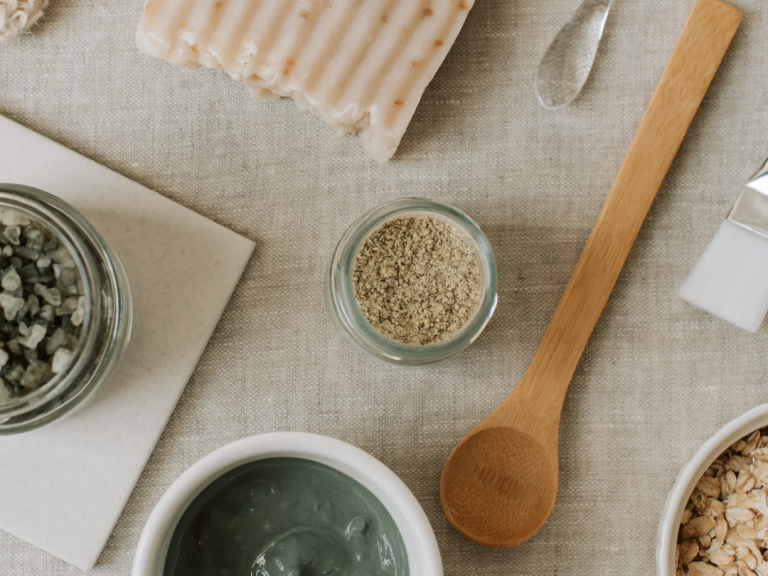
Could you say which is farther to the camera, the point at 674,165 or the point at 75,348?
the point at 674,165

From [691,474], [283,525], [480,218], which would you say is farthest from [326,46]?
[691,474]

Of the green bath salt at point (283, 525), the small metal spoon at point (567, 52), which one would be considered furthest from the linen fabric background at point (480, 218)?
the green bath salt at point (283, 525)

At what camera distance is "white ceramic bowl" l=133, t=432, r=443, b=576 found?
0.63 m

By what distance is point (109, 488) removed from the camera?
0.79 m

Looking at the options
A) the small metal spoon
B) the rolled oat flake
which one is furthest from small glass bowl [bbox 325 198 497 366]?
the small metal spoon

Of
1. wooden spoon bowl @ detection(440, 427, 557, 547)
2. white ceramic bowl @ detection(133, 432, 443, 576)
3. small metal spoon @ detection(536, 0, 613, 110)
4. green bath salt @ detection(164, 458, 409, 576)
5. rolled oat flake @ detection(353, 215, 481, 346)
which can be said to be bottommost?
wooden spoon bowl @ detection(440, 427, 557, 547)

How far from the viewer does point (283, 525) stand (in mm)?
694

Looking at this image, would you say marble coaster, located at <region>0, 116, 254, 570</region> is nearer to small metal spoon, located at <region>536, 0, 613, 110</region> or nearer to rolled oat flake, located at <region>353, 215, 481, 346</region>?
rolled oat flake, located at <region>353, 215, 481, 346</region>

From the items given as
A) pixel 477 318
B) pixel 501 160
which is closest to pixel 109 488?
pixel 477 318

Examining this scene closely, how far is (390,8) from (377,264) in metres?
0.29

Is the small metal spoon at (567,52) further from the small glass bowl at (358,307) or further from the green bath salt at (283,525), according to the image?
the green bath salt at (283,525)

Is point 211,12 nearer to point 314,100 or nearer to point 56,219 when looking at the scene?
point 314,100

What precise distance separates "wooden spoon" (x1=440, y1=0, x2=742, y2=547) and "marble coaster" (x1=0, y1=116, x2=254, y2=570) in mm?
343

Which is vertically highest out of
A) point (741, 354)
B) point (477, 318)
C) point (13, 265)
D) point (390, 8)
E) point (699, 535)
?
point (390, 8)
